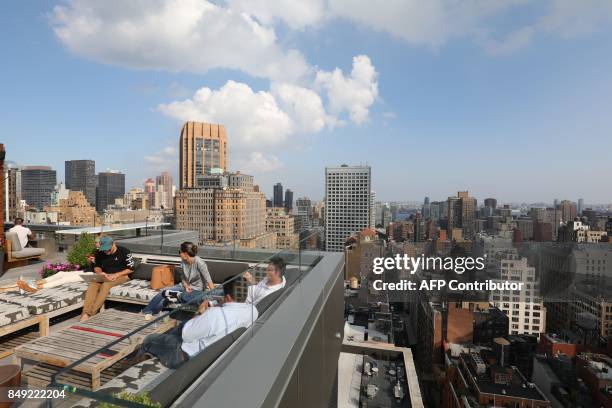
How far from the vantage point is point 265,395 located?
1.10 metres

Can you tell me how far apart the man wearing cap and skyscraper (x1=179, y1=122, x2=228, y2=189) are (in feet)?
243

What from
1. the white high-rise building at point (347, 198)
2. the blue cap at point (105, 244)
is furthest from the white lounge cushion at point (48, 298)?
the white high-rise building at point (347, 198)

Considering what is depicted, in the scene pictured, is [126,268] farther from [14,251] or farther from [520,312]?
[520,312]

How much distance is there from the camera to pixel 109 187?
87.8 metres

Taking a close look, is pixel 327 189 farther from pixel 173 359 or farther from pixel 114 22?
pixel 173 359

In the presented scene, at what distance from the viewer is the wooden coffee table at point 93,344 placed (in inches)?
38.6

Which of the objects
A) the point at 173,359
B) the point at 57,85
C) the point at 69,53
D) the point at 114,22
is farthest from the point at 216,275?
the point at 57,85

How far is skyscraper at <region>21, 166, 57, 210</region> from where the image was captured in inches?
2628

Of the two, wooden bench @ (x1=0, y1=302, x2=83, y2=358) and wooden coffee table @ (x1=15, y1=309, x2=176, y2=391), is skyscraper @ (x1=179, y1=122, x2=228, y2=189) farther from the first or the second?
wooden coffee table @ (x1=15, y1=309, x2=176, y2=391)

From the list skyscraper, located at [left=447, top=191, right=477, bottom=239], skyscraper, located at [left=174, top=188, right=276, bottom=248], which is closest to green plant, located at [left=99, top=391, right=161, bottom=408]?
skyscraper, located at [left=174, top=188, right=276, bottom=248]

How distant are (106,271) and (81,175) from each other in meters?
99.3

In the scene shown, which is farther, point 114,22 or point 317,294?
point 114,22

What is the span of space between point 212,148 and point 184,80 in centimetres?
5078

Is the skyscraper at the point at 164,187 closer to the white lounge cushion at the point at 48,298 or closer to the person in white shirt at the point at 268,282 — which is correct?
the white lounge cushion at the point at 48,298
